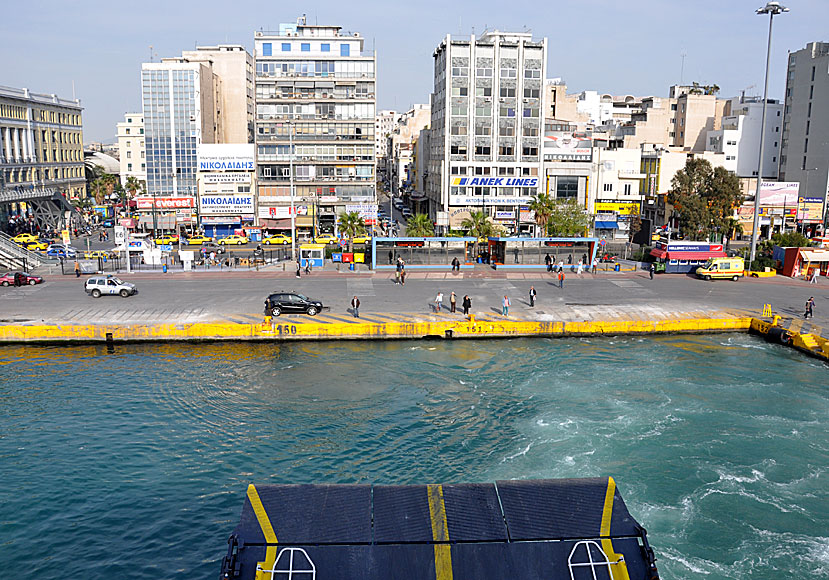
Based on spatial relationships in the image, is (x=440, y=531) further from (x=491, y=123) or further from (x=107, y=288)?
(x=491, y=123)

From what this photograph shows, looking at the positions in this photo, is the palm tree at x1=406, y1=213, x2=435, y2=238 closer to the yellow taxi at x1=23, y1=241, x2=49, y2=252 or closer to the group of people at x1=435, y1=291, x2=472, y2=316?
the group of people at x1=435, y1=291, x2=472, y2=316

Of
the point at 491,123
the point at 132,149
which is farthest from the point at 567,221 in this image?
the point at 132,149

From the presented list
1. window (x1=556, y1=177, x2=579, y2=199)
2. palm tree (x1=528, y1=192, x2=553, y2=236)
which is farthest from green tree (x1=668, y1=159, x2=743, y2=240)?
window (x1=556, y1=177, x2=579, y2=199)

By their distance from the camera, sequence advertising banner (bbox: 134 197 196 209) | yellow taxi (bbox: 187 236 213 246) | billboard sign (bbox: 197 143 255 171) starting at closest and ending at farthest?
yellow taxi (bbox: 187 236 213 246)
billboard sign (bbox: 197 143 255 171)
advertising banner (bbox: 134 197 196 209)

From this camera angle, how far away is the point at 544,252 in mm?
61750

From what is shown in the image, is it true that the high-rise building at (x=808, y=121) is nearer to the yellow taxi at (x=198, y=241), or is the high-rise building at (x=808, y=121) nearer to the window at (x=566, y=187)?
the window at (x=566, y=187)

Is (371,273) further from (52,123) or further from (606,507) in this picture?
(52,123)

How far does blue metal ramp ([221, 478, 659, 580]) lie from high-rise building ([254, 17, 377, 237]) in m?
75.1

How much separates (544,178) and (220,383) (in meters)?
64.6

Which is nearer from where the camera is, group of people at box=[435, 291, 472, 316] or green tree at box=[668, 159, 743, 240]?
group of people at box=[435, 291, 472, 316]

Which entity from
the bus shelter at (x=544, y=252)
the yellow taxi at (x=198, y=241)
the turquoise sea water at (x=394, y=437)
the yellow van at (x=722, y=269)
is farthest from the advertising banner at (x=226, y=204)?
the yellow van at (x=722, y=269)

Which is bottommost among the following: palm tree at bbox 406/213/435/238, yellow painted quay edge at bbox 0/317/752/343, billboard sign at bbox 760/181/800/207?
yellow painted quay edge at bbox 0/317/752/343

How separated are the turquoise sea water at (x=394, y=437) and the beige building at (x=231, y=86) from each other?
280 feet

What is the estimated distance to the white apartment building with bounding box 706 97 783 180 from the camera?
104 m
